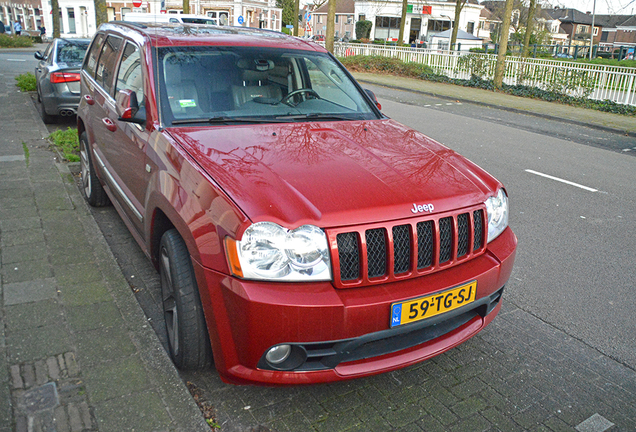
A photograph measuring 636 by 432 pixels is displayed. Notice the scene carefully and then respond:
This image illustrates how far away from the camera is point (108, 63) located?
194 inches

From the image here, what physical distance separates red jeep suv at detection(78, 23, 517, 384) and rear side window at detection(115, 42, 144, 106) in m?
0.05

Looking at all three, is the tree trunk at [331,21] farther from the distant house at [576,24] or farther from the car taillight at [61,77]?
the distant house at [576,24]

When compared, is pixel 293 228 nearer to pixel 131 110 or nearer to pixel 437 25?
pixel 131 110

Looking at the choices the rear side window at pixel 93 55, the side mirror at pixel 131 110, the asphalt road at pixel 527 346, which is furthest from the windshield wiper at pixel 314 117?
the rear side window at pixel 93 55

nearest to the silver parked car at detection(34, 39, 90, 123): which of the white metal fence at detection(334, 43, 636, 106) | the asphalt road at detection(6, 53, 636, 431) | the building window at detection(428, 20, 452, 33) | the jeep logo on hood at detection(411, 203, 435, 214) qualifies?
the asphalt road at detection(6, 53, 636, 431)

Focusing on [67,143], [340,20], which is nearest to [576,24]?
[340,20]

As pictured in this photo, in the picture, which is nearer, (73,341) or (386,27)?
(73,341)

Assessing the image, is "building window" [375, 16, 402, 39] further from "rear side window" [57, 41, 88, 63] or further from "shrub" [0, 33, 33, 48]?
"rear side window" [57, 41, 88, 63]

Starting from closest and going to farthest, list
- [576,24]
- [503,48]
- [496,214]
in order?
1. [496,214]
2. [503,48]
3. [576,24]

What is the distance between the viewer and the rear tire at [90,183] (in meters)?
5.45

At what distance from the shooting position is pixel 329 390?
9.77ft

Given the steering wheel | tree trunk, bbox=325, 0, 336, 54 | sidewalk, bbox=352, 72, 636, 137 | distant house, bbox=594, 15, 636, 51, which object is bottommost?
sidewalk, bbox=352, 72, 636, 137

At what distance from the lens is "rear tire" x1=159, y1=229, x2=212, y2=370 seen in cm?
277

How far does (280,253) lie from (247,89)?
1841 mm
